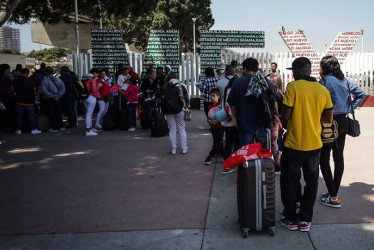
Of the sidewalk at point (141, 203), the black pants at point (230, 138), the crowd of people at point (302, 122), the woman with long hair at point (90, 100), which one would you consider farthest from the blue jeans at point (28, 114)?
the crowd of people at point (302, 122)

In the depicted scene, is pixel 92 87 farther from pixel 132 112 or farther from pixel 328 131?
pixel 328 131

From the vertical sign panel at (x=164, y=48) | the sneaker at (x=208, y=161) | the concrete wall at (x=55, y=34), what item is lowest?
the sneaker at (x=208, y=161)

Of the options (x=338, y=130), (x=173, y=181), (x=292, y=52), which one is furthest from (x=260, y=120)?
(x=292, y=52)

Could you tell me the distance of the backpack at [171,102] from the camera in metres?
8.01

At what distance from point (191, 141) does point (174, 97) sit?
2006 millimetres

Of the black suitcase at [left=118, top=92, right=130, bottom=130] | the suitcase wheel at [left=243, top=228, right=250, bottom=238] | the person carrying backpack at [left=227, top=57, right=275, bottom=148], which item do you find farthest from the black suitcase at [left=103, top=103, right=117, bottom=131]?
the suitcase wheel at [left=243, top=228, right=250, bottom=238]

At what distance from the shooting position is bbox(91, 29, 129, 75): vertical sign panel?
A: 638 inches

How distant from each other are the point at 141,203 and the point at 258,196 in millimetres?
1818

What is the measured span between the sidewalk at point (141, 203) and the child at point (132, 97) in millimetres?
2416

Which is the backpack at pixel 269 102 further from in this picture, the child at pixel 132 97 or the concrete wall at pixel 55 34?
the concrete wall at pixel 55 34

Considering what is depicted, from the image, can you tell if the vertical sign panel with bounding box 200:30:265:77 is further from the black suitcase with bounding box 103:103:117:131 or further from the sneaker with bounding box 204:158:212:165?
the sneaker with bounding box 204:158:212:165

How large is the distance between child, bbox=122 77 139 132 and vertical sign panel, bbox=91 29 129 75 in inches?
198

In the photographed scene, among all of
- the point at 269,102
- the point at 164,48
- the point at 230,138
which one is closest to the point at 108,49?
the point at 164,48

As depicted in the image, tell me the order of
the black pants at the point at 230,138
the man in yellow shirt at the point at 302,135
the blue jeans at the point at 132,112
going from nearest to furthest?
the man in yellow shirt at the point at 302,135 < the black pants at the point at 230,138 < the blue jeans at the point at 132,112
